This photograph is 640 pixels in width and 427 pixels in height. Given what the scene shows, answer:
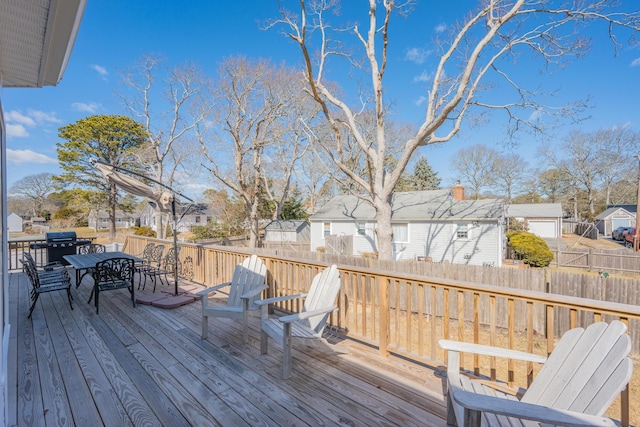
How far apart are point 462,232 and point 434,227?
128 cm

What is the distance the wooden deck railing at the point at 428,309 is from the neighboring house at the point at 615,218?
28.6m

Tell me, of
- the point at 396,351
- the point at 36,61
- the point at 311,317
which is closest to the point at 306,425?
A: the point at 311,317

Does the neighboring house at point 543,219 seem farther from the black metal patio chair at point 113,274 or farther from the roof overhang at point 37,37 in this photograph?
the roof overhang at point 37,37

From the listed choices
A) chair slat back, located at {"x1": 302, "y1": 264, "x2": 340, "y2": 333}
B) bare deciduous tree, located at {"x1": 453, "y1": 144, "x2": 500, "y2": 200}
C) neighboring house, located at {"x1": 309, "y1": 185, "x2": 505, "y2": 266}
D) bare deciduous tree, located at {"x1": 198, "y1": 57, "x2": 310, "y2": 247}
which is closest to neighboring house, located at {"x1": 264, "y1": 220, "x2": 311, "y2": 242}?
neighboring house, located at {"x1": 309, "y1": 185, "x2": 505, "y2": 266}

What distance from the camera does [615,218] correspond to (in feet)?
86.3

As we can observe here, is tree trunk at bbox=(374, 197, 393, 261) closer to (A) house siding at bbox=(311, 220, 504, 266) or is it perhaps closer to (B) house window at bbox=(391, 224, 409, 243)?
(A) house siding at bbox=(311, 220, 504, 266)

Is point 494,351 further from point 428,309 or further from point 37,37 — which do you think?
point 428,309

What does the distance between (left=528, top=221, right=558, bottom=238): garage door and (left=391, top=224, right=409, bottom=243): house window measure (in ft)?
50.7

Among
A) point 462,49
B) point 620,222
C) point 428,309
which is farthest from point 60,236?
point 620,222

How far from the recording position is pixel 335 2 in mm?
8250

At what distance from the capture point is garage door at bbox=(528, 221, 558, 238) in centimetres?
2394

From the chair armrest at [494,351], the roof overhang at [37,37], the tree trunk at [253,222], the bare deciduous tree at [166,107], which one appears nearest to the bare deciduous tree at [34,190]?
the bare deciduous tree at [166,107]

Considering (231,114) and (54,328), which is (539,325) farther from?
(231,114)

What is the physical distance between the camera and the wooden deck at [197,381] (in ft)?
7.12
